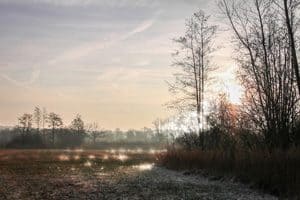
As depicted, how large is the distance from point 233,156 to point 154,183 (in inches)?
197

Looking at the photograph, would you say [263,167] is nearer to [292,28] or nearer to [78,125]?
[292,28]

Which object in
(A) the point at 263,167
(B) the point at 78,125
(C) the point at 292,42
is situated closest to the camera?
(A) the point at 263,167

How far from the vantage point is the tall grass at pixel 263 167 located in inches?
632

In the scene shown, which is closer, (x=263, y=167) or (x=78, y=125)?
(x=263, y=167)

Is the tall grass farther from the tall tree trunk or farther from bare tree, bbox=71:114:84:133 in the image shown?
bare tree, bbox=71:114:84:133

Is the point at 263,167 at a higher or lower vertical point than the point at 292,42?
lower

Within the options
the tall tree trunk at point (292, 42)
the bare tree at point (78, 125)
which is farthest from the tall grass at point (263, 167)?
the bare tree at point (78, 125)

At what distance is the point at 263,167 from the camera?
1772 cm

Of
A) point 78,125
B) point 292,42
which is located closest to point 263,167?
point 292,42

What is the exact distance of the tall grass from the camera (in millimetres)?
16062

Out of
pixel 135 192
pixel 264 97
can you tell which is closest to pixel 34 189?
pixel 135 192

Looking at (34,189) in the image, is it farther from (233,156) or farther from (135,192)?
(233,156)

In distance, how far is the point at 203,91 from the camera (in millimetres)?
34344

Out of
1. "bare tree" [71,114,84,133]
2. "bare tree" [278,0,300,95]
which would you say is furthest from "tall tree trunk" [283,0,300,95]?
"bare tree" [71,114,84,133]
